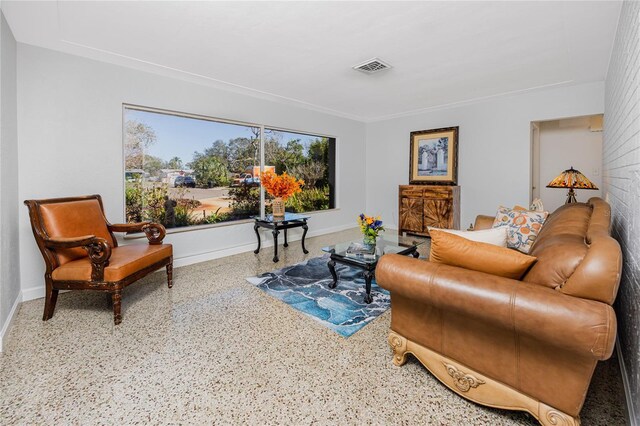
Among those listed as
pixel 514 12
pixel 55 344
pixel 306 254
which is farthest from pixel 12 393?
pixel 514 12

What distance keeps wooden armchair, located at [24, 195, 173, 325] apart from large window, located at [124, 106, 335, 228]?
845 millimetres

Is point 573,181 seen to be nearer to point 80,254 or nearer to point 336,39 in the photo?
point 336,39

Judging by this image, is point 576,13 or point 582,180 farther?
point 582,180

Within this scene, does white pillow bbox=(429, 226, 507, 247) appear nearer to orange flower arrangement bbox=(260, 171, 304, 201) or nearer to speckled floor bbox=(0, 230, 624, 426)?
speckled floor bbox=(0, 230, 624, 426)

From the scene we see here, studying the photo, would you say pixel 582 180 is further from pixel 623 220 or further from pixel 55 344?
pixel 55 344

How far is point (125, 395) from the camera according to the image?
5.45ft

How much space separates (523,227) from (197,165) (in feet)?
13.4

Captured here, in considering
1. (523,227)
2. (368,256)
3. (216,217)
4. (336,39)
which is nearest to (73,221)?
(216,217)

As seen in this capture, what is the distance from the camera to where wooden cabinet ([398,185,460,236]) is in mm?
5273

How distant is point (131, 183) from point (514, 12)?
432cm

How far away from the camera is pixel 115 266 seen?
7.90 feet

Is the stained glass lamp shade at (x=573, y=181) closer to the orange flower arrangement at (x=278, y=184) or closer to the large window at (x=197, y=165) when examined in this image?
the orange flower arrangement at (x=278, y=184)

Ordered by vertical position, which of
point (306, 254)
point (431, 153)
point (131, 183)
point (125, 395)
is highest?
point (431, 153)

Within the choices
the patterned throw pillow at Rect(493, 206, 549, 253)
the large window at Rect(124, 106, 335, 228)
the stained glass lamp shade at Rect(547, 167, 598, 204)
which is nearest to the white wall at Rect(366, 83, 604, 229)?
the stained glass lamp shade at Rect(547, 167, 598, 204)
